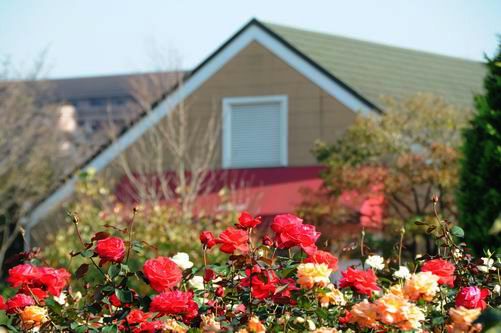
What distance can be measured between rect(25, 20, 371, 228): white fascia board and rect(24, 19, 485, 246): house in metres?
0.02

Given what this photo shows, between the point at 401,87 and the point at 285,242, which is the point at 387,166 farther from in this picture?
the point at 285,242

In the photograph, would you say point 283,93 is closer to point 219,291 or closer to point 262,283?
point 219,291

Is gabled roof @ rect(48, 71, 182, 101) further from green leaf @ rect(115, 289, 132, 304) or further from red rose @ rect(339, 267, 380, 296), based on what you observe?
red rose @ rect(339, 267, 380, 296)

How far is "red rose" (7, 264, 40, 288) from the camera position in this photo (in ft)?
18.6

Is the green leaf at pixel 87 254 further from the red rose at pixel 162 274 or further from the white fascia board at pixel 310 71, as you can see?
the white fascia board at pixel 310 71

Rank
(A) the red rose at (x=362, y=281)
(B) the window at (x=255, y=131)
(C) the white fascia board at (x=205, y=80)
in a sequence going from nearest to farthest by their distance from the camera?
1. (A) the red rose at (x=362, y=281)
2. (C) the white fascia board at (x=205, y=80)
3. (B) the window at (x=255, y=131)

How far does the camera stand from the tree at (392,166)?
20375mm

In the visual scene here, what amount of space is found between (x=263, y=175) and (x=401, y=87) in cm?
492

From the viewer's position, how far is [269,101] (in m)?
24.9

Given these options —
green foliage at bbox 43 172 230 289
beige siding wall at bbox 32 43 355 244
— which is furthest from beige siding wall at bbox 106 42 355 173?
green foliage at bbox 43 172 230 289

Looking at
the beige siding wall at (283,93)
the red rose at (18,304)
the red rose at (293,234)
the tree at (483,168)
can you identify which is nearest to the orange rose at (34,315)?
the red rose at (18,304)

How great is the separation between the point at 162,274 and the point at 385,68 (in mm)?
23080

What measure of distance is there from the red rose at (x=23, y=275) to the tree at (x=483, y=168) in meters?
6.50

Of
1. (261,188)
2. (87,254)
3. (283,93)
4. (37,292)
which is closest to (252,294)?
(87,254)
